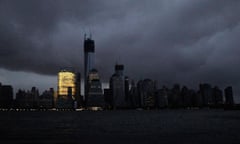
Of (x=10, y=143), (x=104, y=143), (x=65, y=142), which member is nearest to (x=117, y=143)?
(x=104, y=143)

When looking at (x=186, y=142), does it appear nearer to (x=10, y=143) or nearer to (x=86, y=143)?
(x=86, y=143)

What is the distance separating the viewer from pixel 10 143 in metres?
65.9

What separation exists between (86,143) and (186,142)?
2325 centimetres

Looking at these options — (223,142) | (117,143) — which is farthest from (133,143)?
(223,142)

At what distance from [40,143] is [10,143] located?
6.97 metres

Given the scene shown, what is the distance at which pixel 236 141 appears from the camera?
6800 cm

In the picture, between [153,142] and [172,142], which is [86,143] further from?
[172,142]

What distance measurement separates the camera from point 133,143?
66.1 m

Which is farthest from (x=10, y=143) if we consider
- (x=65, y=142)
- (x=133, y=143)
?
(x=133, y=143)

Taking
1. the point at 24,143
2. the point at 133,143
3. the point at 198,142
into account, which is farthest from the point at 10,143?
the point at 198,142

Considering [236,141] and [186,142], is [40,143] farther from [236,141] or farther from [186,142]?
[236,141]

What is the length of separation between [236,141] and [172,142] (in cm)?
1541

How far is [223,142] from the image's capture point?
67125mm

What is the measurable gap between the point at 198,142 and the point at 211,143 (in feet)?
9.70
